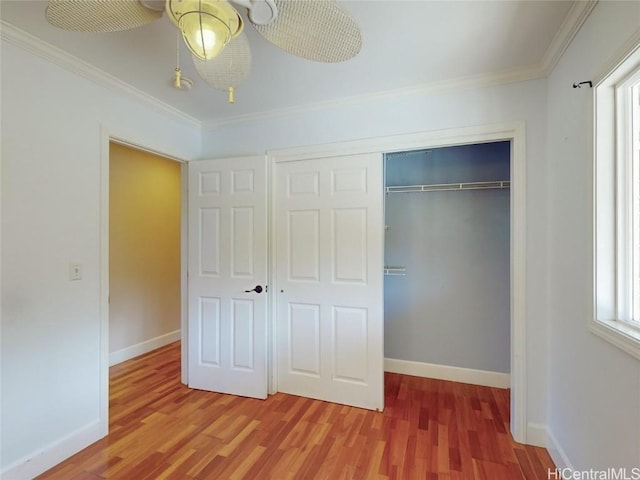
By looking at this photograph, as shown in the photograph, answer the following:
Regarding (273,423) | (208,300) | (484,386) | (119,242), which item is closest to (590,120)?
(484,386)

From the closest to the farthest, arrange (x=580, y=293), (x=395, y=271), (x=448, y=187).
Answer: (x=580, y=293) → (x=448, y=187) → (x=395, y=271)

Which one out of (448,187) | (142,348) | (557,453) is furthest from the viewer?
(142,348)

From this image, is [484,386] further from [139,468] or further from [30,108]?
[30,108]

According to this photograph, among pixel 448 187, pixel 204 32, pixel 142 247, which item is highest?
pixel 204 32

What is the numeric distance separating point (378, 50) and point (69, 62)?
73.0 inches

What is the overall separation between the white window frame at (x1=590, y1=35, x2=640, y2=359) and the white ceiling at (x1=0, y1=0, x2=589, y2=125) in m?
0.47

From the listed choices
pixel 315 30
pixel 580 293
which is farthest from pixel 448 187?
pixel 315 30

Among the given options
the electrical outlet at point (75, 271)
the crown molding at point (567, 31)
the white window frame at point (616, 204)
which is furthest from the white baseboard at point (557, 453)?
the electrical outlet at point (75, 271)

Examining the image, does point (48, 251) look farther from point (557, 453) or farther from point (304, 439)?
point (557, 453)

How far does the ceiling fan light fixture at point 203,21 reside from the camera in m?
1.02

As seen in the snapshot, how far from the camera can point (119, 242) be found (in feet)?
11.1

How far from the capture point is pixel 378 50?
1793 mm

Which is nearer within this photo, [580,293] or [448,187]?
[580,293]

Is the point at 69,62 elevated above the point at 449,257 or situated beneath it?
elevated above
